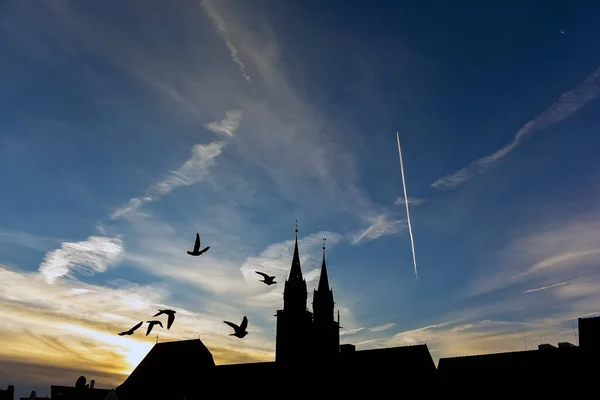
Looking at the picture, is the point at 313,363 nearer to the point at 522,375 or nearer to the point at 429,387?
the point at 429,387

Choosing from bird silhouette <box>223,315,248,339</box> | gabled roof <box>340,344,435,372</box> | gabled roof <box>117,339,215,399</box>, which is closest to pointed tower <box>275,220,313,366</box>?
gabled roof <box>117,339,215,399</box>

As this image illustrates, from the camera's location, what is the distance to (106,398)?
204 feet

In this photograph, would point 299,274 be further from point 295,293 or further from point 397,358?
point 397,358

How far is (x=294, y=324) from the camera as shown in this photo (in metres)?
80.4

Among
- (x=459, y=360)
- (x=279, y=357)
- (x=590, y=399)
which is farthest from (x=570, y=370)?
(x=279, y=357)

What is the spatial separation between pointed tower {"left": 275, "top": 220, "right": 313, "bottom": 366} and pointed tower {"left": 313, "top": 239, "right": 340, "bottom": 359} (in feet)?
4.92

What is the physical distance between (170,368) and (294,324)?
862 inches

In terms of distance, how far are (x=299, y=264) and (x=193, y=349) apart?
90.0 feet

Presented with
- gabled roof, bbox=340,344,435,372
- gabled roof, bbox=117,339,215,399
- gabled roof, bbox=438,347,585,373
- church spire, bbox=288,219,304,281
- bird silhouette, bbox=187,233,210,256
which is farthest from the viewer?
church spire, bbox=288,219,304,281

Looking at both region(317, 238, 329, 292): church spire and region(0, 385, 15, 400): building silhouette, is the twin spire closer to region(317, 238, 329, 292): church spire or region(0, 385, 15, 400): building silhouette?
region(317, 238, 329, 292): church spire

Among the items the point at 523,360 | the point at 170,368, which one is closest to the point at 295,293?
the point at 170,368

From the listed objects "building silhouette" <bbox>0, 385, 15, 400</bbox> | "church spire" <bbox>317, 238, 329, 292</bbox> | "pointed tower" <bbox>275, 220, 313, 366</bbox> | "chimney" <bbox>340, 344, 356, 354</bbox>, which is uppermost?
"church spire" <bbox>317, 238, 329, 292</bbox>

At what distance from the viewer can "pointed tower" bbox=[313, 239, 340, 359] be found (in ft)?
267

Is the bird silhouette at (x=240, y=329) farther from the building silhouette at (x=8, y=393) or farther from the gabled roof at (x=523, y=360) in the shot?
the building silhouette at (x=8, y=393)
